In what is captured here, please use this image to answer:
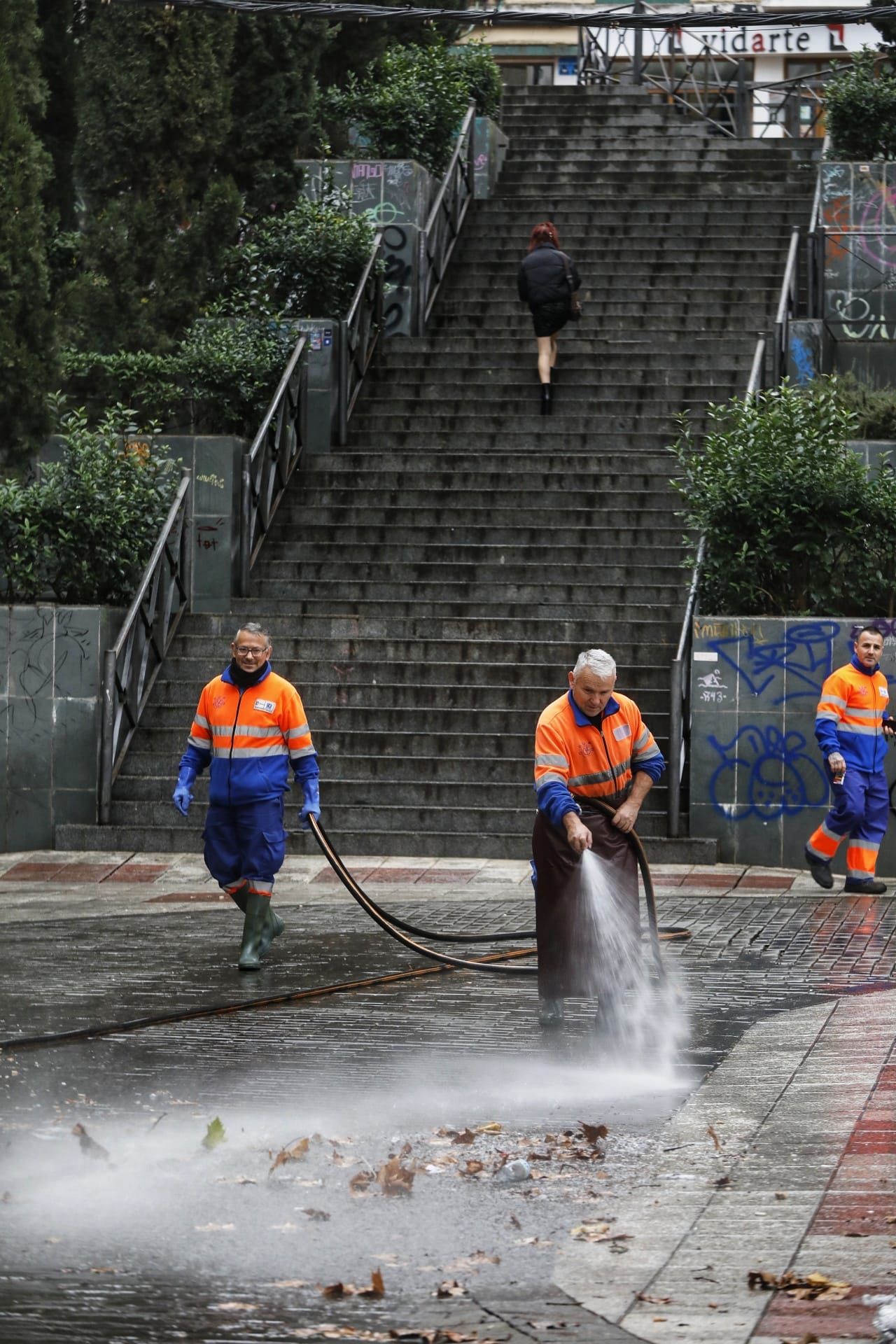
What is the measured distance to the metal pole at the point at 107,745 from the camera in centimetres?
1445

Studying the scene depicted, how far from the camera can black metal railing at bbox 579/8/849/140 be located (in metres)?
29.4

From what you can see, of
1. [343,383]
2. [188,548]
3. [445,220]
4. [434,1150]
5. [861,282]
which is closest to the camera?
[434,1150]

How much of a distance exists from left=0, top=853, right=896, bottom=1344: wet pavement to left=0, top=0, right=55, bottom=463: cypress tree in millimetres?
6851

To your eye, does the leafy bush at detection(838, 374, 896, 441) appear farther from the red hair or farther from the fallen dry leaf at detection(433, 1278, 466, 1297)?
the fallen dry leaf at detection(433, 1278, 466, 1297)

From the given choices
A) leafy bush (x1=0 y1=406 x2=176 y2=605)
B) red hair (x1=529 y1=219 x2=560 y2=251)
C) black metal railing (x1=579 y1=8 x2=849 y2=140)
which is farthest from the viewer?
black metal railing (x1=579 y1=8 x2=849 y2=140)

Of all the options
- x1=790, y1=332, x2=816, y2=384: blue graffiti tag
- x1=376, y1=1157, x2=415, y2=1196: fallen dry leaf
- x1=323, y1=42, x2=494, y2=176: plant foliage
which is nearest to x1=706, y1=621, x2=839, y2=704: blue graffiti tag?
x1=790, y1=332, x2=816, y2=384: blue graffiti tag

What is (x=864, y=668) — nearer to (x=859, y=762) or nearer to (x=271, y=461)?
(x=859, y=762)

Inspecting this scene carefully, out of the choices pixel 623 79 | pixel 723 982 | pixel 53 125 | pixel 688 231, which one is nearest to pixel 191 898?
pixel 723 982

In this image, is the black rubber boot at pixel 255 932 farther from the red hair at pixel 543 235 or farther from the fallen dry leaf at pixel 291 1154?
the red hair at pixel 543 235

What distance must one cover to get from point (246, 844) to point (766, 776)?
4.86m

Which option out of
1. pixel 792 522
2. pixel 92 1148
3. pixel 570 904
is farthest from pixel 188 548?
pixel 92 1148

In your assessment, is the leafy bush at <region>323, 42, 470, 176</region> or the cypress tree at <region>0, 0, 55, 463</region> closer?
the cypress tree at <region>0, 0, 55, 463</region>

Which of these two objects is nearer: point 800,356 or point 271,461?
point 271,461

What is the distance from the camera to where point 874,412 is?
16.4 metres
